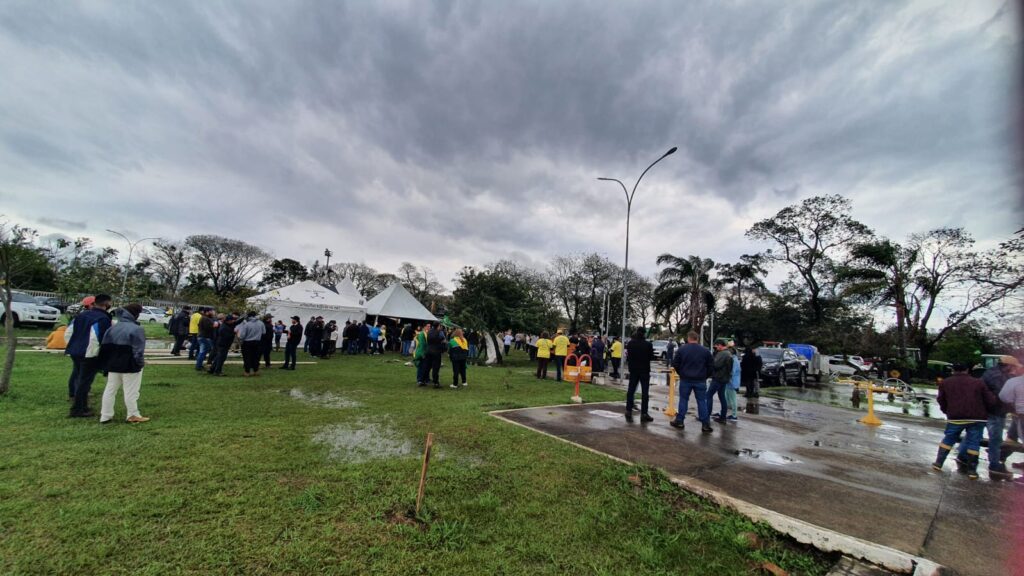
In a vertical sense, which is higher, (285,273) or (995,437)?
(285,273)

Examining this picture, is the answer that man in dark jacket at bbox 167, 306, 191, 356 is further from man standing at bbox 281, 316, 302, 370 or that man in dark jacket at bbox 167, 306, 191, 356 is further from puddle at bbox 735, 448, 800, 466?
puddle at bbox 735, 448, 800, 466

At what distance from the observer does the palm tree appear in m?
31.8

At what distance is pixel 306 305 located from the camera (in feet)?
65.1

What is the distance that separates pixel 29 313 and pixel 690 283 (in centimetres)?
3891

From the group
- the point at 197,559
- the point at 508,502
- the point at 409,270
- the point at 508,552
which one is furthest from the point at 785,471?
the point at 409,270

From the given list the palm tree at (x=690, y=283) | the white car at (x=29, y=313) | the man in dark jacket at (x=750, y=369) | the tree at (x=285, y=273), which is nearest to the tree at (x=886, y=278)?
the palm tree at (x=690, y=283)

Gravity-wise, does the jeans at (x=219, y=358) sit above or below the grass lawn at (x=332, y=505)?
above

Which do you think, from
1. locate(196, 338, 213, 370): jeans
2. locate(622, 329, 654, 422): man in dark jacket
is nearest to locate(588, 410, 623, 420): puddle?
locate(622, 329, 654, 422): man in dark jacket

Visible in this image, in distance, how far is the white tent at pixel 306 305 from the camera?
1967cm

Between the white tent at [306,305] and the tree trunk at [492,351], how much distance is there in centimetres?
690

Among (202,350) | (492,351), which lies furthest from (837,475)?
(492,351)

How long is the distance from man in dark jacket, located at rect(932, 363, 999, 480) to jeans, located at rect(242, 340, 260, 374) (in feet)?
46.1

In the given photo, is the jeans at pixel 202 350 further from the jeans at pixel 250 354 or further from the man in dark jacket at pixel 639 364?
the man in dark jacket at pixel 639 364

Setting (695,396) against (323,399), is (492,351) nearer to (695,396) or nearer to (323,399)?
(323,399)
